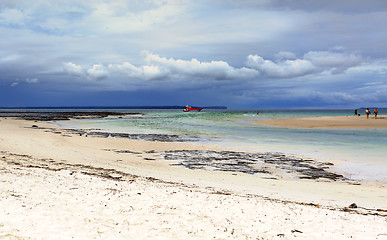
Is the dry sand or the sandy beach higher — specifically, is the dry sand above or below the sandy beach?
above

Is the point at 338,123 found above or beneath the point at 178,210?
above

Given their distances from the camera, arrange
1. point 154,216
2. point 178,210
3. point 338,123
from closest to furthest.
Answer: point 154,216 < point 178,210 < point 338,123

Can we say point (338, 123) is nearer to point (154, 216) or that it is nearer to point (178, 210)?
point (178, 210)

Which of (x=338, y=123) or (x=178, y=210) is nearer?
(x=178, y=210)

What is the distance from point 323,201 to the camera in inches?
375

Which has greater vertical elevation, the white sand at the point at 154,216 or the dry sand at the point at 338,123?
the dry sand at the point at 338,123

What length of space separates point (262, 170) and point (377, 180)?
489 centimetres

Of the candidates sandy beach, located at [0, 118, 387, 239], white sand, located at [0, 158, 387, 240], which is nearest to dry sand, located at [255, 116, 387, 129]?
sandy beach, located at [0, 118, 387, 239]

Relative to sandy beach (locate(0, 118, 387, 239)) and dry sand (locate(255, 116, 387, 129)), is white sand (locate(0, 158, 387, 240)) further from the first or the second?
dry sand (locate(255, 116, 387, 129))

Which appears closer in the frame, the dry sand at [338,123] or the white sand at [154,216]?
the white sand at [154,216]

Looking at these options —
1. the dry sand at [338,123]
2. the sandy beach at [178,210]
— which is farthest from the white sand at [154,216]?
the dry sand at [338,123]

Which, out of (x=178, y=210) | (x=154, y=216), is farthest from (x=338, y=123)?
(x=154, y=216)

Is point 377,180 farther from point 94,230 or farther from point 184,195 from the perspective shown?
point 94,230

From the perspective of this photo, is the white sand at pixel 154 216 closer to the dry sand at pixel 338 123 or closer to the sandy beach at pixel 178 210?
the sandy beach at pixel 178 210
